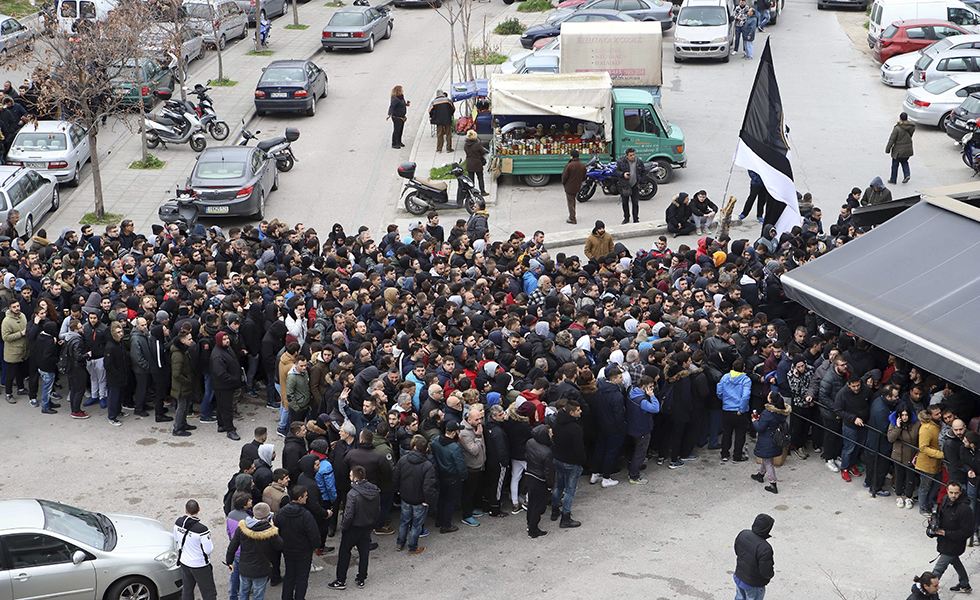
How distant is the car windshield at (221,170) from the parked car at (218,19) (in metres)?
10.8

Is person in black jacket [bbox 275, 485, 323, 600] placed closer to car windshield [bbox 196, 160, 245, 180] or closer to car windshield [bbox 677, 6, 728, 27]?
car windshield [bbox 196, 160, 245, 180]

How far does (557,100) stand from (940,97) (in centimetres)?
1036

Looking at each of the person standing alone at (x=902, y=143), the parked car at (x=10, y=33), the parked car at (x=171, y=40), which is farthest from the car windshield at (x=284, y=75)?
the person standing alone at (x=902, y=143)

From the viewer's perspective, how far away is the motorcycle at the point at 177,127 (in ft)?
87.8

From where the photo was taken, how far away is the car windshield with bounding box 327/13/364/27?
3628cm

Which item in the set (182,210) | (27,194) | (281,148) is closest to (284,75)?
(281,148)

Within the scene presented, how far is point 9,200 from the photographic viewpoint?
20938 millimetres

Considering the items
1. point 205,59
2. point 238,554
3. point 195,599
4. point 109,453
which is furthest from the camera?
point 205,59

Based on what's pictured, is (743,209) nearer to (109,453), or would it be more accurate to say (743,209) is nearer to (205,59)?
(109,453)

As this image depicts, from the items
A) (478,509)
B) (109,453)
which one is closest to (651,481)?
(478,509)

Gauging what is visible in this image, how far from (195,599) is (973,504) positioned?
8.25 metres

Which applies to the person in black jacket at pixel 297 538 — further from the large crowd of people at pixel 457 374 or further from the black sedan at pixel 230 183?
the black sedan at pixel 230 183

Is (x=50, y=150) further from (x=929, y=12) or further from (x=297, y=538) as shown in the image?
(x=929, y=12)

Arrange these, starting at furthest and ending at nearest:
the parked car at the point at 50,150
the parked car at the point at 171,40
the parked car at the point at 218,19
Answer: the parked car at the point at 218,19 < the parked car at the point at 171,40 < the parked car at the point at 50,150
